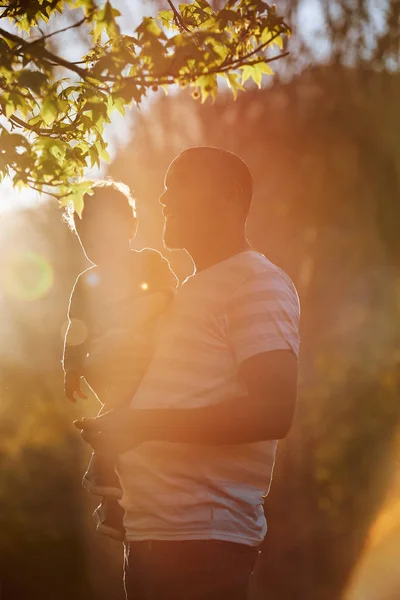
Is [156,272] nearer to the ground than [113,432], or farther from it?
farther from it

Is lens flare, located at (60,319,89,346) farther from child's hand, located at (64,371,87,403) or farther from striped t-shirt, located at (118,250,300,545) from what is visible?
striped t-shirt, located at (118,250,300,545)

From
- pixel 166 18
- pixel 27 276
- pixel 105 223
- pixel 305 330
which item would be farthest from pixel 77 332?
pixel 27 276

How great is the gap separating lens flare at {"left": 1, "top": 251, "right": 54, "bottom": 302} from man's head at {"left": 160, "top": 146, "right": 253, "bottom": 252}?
11468mm

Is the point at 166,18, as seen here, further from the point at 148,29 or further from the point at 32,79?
the point at 32,79

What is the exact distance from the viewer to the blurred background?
8.90 meters

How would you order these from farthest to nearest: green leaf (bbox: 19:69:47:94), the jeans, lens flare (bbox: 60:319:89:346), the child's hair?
the child's hair → lens flare (bbox: 60:319:89:346) → green leaf (bbox: 19:69:47:94) → the jeans

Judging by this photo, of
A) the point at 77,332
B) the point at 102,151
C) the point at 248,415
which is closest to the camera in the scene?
the point at 248,415

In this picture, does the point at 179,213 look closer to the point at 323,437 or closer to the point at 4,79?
the point at 4,79

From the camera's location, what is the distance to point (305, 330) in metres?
12.5

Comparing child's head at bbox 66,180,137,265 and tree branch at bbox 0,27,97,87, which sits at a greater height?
tree branch at bbox 0,27,97,87

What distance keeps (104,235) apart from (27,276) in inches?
486

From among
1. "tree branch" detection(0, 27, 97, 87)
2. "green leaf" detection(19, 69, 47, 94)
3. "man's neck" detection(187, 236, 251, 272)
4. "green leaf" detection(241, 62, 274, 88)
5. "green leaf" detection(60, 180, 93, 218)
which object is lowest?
"man's neck" detection(187, 236, 251, 272)

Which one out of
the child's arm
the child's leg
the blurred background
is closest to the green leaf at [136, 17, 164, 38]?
the child's arm

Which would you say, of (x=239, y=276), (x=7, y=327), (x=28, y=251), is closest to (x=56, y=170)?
Answer: (x=239, y=276)
